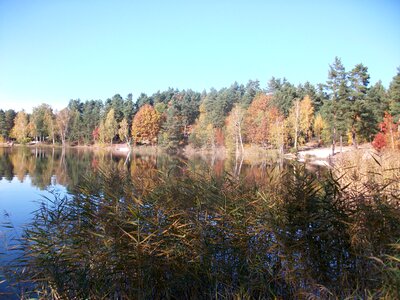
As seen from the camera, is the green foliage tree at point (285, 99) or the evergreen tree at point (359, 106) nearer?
the evergreen tree at point (359, 106)

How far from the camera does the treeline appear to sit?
125 feet

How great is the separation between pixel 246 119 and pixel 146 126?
24537mm

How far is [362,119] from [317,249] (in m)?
39.1

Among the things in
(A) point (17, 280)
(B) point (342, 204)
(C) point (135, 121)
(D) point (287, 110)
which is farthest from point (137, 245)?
(C) point (135, 121)

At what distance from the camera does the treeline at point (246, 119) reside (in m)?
38.2

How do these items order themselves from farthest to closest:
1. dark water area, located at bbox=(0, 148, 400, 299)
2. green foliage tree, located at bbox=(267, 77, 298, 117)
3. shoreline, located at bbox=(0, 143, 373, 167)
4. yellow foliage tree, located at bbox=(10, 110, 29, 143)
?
1. yellow foliage tree, located at bbox=(10, 110, 29, 143)
2. green foliage tree, located at bbox=(267, 77, 298, 117)
3. shoreline, located at bbox=(0, 143, 373, 167)
4. dark water area, located at bbox=(0, 148, 400, 299)

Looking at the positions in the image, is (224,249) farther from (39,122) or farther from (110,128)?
(39,122)

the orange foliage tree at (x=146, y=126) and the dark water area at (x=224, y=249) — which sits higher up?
the orange foliage tree at (x=146, y=126)

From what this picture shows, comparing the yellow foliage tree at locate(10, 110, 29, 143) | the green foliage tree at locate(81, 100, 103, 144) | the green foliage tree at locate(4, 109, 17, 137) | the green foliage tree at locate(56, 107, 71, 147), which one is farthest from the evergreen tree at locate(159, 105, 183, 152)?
the green foliage tree at locate(4, 109, 17, 137)

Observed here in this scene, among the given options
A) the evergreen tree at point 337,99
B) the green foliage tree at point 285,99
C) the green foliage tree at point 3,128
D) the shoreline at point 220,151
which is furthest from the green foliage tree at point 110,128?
the evergreen tree at point 337,99

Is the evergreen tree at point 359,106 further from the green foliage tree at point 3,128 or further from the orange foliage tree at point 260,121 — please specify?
the green foliage tree at point 3,128

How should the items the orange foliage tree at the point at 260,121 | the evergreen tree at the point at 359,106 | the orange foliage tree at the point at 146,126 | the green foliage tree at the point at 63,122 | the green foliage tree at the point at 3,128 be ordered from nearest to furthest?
the evergreen tree at the point at 359,106 < the orange foliage tree at the point at 260,121 < the orange foliage tree at the point at 146,126 < the green foliage tree at the point at 63,122 < the green foliage tree at the point at 3,128

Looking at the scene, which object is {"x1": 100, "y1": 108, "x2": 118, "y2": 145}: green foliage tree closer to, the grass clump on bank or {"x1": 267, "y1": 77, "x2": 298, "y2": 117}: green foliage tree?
{"x1": 267, "y1": 77, "x2": 298, "y2": 117}: green foliage tree

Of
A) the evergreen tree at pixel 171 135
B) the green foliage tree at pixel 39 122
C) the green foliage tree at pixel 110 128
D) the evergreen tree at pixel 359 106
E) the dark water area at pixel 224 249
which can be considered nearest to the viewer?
the dark water area at pixel 224 249
